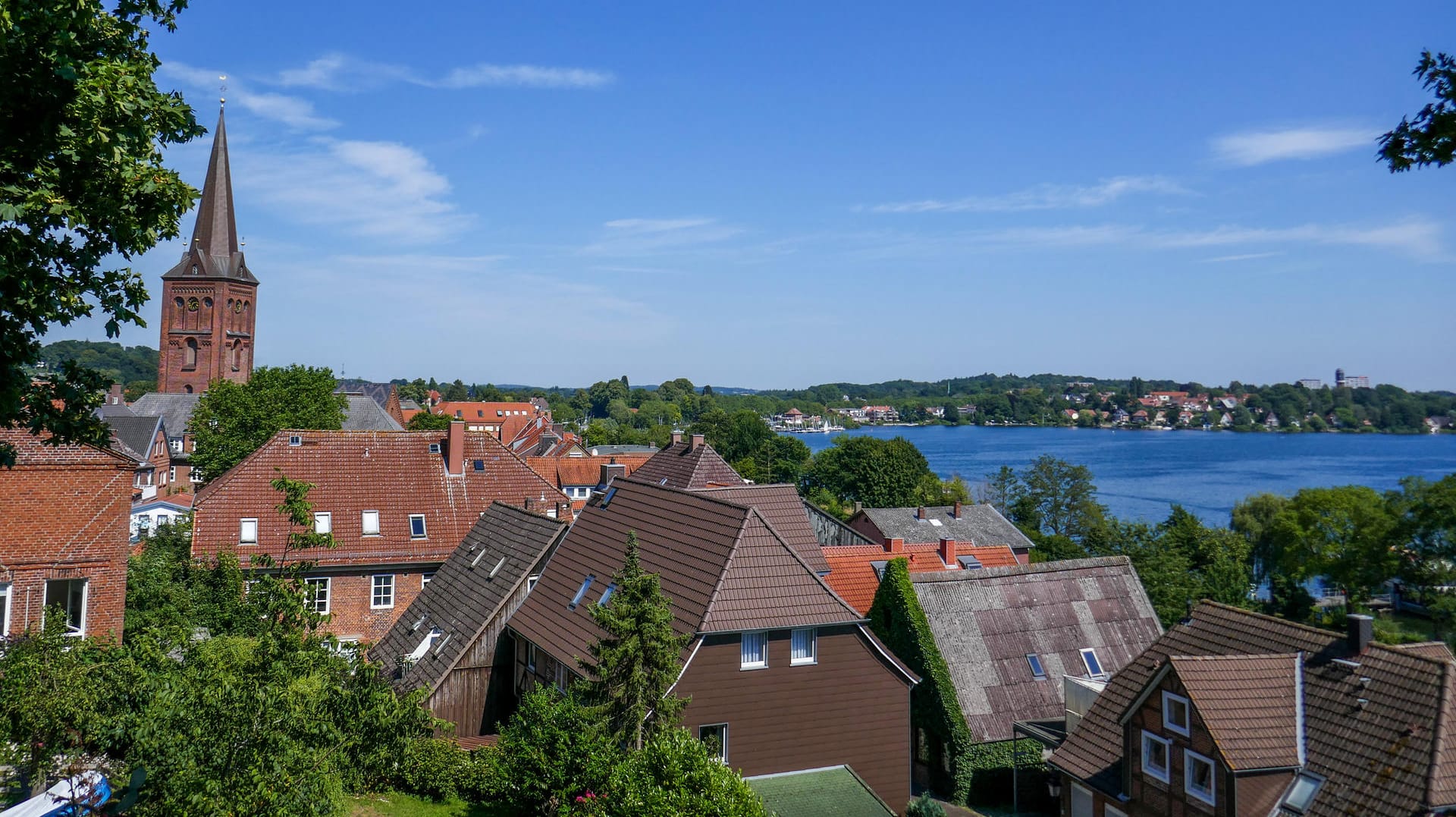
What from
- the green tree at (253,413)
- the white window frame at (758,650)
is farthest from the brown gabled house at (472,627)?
the green tree at (253,413)

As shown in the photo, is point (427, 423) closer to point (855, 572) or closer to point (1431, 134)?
point (855, 572)

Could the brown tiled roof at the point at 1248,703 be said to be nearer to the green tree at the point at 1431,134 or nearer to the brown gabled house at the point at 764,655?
the brown gabled house at the point at 764,655

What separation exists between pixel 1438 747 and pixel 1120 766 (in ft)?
18.6

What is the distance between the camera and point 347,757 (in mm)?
12414

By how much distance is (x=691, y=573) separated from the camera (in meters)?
20.6

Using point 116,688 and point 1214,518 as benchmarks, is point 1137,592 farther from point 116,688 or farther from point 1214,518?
point 1214,518

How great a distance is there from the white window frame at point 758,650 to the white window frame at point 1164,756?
7614mm

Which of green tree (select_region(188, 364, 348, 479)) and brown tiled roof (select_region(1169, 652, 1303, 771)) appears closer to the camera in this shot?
brown tiled roof (select_region(1169, 652, 1303, 771))

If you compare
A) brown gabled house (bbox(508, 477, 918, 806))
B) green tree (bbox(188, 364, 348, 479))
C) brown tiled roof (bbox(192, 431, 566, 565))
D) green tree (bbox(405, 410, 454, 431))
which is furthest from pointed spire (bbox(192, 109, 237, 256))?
brown gabled house (bbox(508, 477, 918, 806))

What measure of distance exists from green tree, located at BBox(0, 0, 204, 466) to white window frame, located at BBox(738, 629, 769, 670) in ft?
40.6

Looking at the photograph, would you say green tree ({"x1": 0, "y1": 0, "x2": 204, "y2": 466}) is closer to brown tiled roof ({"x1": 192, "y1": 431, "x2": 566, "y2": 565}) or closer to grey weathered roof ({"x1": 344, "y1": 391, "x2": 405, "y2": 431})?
brown tiled roof ({"x1": 192, "y1": 431, "x2": 566, "y2": 565})

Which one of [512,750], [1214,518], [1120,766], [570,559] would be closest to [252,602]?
[512,750]

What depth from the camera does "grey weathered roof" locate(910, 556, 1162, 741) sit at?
2536 cm

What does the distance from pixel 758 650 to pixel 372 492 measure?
20.3 m
